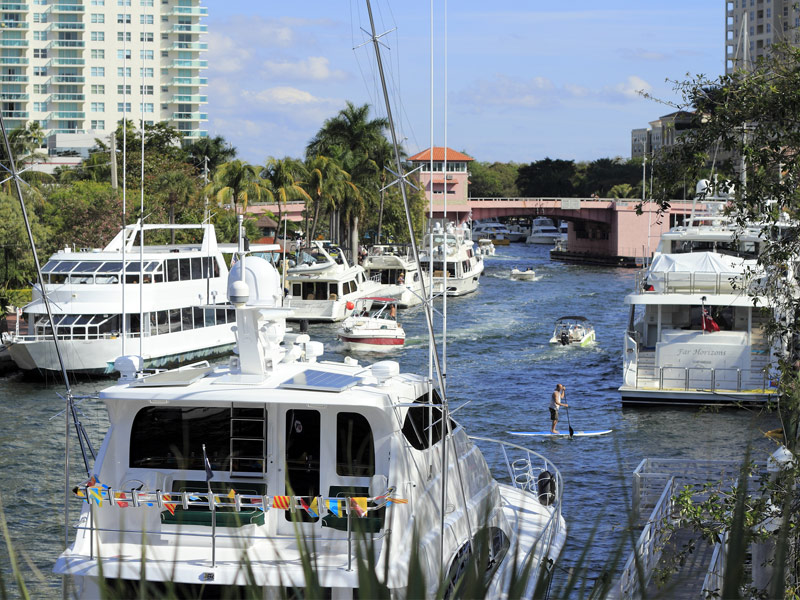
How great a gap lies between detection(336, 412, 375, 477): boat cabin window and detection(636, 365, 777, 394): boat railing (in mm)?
20702

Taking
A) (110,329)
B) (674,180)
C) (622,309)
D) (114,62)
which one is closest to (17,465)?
(110,329)

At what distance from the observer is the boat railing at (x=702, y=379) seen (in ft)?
93.7

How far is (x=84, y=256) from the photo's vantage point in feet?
115

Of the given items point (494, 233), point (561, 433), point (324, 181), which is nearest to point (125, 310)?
point (561, 433)

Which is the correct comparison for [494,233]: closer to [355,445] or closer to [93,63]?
[93,63]

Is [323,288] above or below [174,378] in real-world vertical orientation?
below

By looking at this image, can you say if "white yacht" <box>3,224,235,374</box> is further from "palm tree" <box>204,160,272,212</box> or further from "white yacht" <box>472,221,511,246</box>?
"white yacht" <box>472,221,511,246</box>

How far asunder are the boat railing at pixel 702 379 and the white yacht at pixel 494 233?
4329 inches

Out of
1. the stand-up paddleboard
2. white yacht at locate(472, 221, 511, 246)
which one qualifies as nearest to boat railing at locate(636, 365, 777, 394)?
the stand-up paddleboard

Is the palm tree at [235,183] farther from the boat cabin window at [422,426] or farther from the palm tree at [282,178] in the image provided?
the boat cabin window at [422,426]

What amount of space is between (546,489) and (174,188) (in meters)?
41.5

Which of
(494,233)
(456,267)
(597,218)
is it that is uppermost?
(597,218)

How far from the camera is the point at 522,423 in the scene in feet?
92.7

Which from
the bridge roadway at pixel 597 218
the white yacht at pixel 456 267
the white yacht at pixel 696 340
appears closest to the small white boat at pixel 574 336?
the white yacht at pixel 696 340
